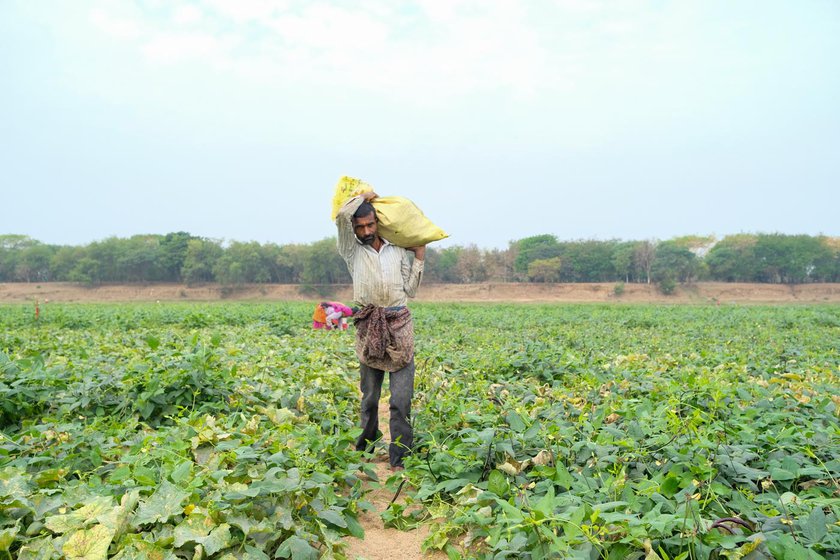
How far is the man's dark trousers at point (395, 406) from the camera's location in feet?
12.1

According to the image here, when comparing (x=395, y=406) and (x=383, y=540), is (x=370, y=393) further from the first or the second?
(x=383, y=540)

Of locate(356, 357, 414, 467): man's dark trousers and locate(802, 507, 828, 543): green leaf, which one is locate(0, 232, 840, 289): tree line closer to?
locate(356, 357, 414, 467): man's dark trousers

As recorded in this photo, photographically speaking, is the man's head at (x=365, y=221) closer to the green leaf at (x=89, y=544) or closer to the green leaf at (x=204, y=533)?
the green leaf at (x=204, y=533)

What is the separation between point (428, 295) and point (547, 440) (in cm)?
5246

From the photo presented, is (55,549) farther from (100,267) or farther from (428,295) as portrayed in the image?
(100,267)

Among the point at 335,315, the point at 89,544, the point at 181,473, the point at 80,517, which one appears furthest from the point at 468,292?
the point at 89,544

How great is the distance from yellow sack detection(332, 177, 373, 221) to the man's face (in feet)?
0.59

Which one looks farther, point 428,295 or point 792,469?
point 428,295

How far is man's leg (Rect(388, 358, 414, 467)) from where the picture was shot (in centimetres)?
368

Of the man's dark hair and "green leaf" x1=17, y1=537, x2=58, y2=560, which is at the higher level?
the man's dark hair

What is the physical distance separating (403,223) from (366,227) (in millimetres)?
254

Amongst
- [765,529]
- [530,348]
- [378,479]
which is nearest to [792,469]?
[765,529]

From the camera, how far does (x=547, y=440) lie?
3012 millimetres

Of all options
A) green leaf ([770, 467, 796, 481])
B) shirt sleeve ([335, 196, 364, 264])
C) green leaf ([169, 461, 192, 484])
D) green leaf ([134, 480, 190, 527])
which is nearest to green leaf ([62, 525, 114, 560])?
green leaf ([134, 480, 190, 527])
